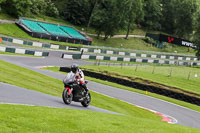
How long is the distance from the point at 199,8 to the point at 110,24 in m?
33.6

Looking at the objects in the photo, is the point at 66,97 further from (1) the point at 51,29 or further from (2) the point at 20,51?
(1) the point at 51,29

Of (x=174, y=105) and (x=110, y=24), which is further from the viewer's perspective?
(x=110, y=24)

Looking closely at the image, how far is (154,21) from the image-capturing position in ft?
325

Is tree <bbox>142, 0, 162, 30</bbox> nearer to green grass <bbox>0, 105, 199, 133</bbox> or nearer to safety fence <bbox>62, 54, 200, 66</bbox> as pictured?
safety fence <bbox>62, 54, 200, 66</bbox>

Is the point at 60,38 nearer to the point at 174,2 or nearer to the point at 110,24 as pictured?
the point at 110,24

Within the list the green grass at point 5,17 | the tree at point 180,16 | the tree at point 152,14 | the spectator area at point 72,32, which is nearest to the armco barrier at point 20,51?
the green grass at point 5,17

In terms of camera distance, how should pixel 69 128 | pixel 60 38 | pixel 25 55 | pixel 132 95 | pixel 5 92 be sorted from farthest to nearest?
pixel 60 38 < pixel 25 55 < pixel 132 95 < pixel 5 92 < pixel 69 128

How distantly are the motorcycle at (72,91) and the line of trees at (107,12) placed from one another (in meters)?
50.5

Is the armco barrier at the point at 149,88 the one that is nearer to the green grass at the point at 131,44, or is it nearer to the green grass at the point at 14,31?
the green grass at the point at 14,31

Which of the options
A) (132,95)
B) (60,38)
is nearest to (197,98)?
(132,95)

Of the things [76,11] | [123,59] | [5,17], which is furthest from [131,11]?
[5,17]

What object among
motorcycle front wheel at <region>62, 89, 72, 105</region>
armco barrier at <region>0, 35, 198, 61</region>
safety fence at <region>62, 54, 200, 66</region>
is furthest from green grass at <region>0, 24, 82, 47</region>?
motorcycle front wheel at <region>62, 89, 72, 105</region>

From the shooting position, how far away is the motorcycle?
1458cm

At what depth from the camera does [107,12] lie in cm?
7850
